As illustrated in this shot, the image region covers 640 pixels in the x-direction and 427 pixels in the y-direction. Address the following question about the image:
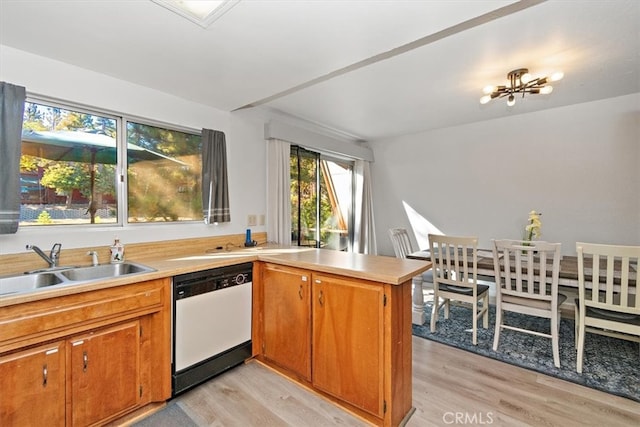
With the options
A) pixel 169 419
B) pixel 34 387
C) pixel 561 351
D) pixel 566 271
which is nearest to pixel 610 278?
pixel 566 271

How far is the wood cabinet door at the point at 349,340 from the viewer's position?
1.66m

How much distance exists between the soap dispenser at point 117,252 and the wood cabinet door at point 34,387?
0.73 m

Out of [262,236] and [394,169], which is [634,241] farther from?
[262,236]

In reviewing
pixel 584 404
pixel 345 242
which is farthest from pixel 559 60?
pixel 345 242

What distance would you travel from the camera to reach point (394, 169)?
191 inches

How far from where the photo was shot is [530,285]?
7.99 ft

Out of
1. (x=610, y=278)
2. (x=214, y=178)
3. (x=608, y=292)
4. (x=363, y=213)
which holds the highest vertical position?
(x=214, y=178)

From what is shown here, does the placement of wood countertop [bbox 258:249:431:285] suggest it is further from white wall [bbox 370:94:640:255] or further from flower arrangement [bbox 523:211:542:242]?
white wall [bbox 370:94:640:255]

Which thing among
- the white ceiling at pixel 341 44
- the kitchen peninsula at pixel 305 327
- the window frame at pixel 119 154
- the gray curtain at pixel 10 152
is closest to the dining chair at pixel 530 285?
the kitchen peninsula at pixel 305 327

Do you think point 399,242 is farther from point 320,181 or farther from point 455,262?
point 320,181

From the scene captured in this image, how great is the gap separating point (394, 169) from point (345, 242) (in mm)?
1503

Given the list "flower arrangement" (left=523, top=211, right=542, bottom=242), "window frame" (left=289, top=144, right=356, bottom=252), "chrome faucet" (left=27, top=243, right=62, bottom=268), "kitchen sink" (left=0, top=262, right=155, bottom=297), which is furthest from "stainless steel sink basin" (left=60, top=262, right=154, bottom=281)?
"flower arrangement" (left=523, top=211, right=542, bottom=242)

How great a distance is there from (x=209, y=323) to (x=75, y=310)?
0.81 metres

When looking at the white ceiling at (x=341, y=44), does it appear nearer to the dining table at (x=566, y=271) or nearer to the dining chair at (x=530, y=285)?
the dining chair at (x=530, y=285)
